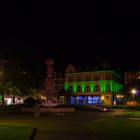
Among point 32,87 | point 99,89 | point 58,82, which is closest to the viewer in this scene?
point 32,87

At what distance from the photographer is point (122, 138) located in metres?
19.4

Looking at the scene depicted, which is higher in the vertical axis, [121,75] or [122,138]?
[121,75]

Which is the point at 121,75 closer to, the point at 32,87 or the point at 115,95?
the point at 115,95

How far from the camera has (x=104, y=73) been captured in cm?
11462

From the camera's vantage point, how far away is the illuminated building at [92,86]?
11206cm

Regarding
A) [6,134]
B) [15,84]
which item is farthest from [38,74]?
[6,134]

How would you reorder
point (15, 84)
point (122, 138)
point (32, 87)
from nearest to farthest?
point (122, 138)
point (15, 84)
point (32, 87)

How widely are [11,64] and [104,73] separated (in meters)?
47.3

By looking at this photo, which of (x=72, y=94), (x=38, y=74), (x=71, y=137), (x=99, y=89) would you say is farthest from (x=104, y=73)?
(x=71, y=137)

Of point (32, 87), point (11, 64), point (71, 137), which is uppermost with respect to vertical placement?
point (11, 64)

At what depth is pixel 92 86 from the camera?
115000 mm

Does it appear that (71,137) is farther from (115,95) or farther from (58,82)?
(58,82)

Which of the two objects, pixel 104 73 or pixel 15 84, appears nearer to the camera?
pixel 15 84

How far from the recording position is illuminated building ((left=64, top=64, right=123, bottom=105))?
368 feet
